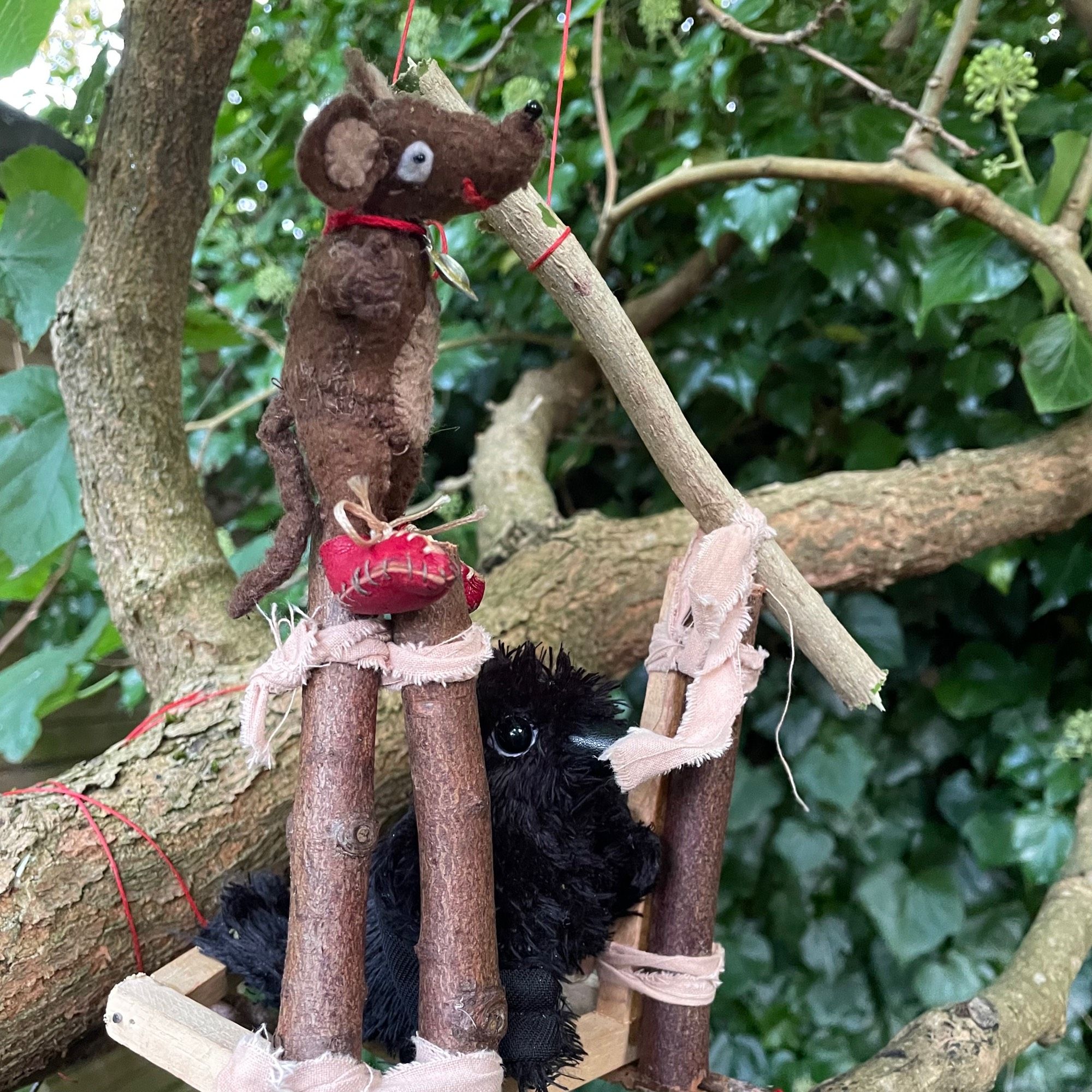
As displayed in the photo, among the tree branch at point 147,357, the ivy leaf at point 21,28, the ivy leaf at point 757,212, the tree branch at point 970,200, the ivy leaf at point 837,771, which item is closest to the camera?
the ivy leaf at point 21,28

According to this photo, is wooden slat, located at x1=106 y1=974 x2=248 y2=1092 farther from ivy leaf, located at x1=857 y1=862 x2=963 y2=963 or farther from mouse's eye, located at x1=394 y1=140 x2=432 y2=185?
ivy leaf, located at x1=857 y1=862 x2=963 y2=963

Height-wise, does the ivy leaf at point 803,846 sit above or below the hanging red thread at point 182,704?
below

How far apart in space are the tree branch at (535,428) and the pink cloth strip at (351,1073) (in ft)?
1.77

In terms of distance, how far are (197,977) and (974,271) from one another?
0.85 metres

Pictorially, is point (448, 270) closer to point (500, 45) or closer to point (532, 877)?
point (532, 877)

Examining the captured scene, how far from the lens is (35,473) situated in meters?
0.69

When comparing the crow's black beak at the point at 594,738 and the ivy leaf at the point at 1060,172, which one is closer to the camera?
the crow's black beak at the point at 594,738

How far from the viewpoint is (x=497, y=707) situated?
1.41 feet

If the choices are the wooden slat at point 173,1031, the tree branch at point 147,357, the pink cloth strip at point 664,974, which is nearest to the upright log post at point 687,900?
the pink cloth strip at point 664,974

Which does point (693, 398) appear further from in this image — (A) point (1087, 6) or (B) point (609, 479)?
(A) point (1087, 6)

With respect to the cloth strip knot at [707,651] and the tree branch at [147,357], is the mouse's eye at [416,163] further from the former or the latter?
the tree branch at [147,357]

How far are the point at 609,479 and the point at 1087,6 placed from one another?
0.75 m

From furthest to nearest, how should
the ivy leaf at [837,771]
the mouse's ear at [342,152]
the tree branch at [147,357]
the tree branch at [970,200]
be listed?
the ivy leaf at [837,771]
the tree branch at [970,200]
the tree branch at [147,357]
the mouse's ear at [342,152]

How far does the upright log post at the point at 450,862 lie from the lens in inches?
13.3
